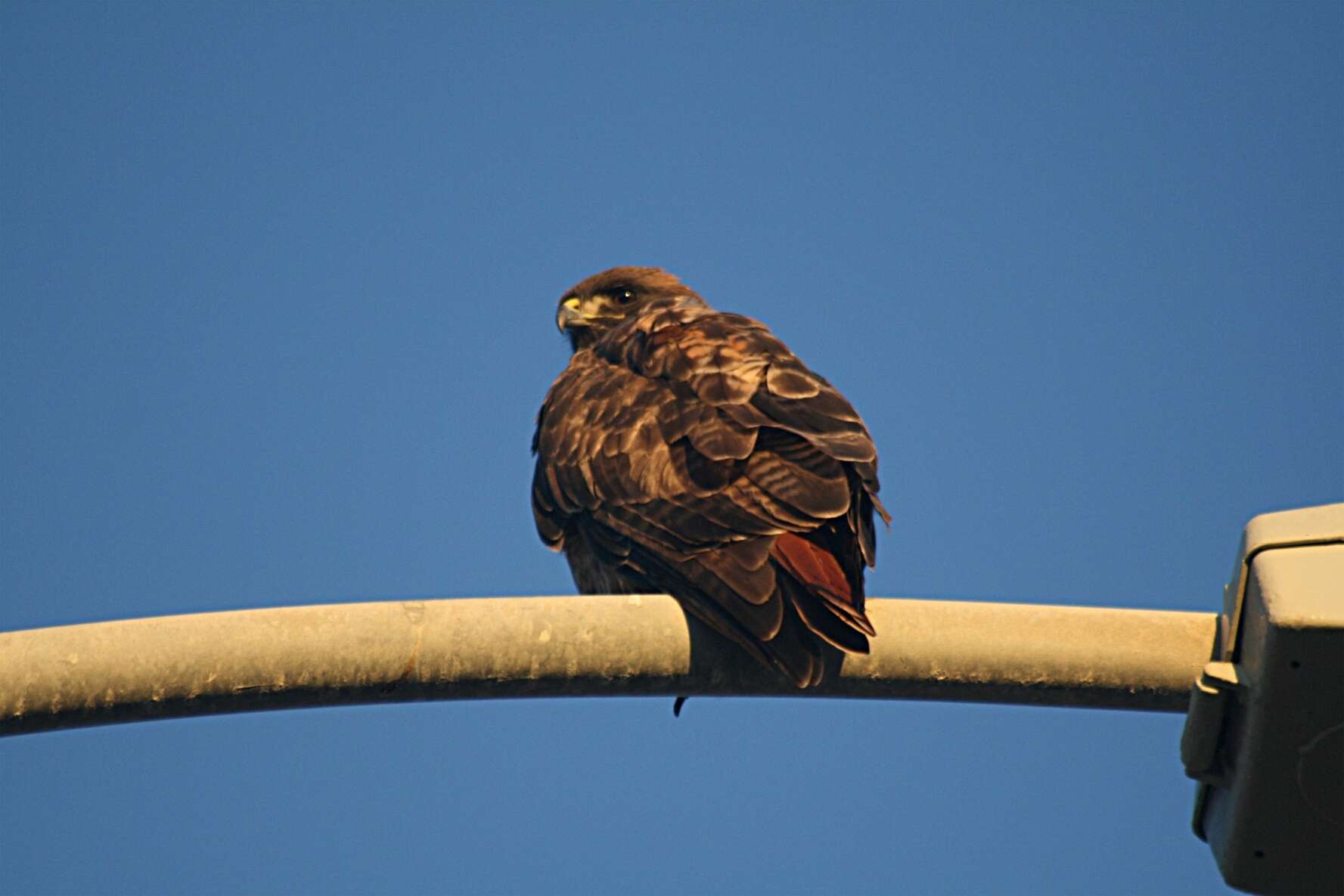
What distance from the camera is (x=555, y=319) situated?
995 centimetres

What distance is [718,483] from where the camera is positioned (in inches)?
235

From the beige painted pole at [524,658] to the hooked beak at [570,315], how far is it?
5534 millimetres

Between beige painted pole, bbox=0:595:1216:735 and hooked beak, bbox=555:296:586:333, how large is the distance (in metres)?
5.53

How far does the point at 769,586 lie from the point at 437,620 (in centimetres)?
160

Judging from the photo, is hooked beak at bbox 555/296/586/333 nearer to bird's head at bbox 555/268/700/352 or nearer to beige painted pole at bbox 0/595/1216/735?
bird's head at bbox 555/268/700/352

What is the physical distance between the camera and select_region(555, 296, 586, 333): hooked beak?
9797 millimetres

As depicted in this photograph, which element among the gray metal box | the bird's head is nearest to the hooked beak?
the bird's head

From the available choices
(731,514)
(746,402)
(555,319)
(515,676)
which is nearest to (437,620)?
(515,676)

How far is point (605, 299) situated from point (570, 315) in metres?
0.24

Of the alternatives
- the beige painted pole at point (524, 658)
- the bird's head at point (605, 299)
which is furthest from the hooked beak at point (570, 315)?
the beige painted pole at point (524, 658)

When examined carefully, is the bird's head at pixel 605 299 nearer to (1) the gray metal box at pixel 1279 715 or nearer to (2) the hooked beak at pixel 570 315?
(2) the hooked beak at pixel 570 315

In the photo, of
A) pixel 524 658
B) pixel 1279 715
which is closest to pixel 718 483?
pixel 524 658

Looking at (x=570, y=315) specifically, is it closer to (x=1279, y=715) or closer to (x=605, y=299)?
(x=605, y=299)

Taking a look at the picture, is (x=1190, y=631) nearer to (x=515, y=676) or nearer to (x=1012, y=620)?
(x=1012, y=620)
